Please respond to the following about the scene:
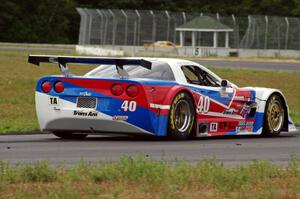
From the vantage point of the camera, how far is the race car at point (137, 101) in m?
13.7

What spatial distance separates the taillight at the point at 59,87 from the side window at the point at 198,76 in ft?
Result: 6.60

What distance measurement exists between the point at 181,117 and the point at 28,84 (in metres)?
18.2

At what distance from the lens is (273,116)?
15945 mm

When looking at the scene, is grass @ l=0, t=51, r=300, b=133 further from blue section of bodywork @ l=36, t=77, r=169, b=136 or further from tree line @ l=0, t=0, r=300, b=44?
tree line @ l=0, t=0, r=300, b=44

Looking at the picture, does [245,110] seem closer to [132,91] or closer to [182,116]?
[182,116]

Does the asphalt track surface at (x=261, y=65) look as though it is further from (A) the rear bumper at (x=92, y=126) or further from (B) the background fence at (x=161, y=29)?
(A) the rear bumper at (x=92, y=126)

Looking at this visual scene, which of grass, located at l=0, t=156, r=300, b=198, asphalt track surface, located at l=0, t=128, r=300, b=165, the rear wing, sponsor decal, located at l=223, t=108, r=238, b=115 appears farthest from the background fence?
grass, located at l=0, t=156, r=300, b=198

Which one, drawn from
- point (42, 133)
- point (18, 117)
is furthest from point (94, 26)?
point (42, 133)

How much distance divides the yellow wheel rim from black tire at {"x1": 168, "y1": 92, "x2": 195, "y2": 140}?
6.47ft

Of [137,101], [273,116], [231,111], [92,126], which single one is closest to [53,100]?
[92,126]

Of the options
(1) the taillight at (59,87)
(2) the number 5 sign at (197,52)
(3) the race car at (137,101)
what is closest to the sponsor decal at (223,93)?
(3) the race car at (137,101)

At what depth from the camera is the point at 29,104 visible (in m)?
26.0

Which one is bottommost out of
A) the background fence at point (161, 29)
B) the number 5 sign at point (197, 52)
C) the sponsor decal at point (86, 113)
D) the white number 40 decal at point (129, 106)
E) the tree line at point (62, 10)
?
the sponsor decal at point (86, 113)

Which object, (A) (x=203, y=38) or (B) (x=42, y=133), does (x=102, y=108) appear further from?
(A) (x=203, y=38)
